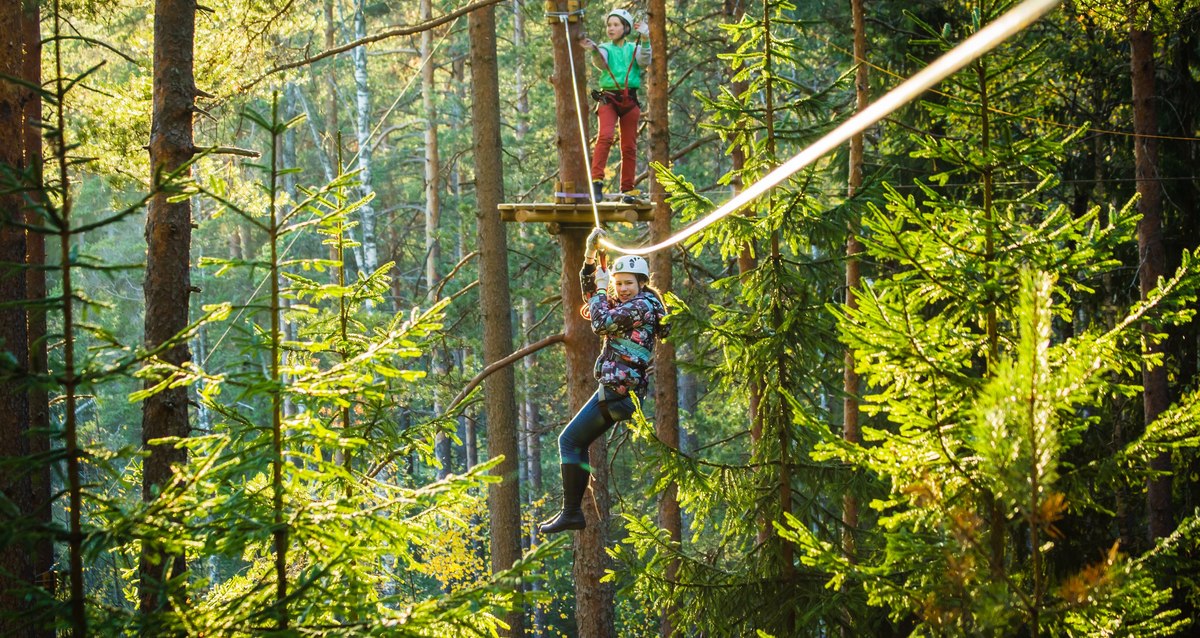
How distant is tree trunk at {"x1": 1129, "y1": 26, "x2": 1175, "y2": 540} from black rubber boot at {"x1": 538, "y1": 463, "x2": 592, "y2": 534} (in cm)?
541

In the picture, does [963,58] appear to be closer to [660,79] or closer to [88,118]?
[88,118]

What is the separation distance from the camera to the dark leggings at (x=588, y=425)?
718 cm

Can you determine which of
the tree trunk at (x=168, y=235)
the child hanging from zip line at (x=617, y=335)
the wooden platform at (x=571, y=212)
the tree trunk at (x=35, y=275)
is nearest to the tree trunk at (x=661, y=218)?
the wooden platform at (x=571, y=212)

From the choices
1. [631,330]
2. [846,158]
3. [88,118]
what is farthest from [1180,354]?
[88,118]

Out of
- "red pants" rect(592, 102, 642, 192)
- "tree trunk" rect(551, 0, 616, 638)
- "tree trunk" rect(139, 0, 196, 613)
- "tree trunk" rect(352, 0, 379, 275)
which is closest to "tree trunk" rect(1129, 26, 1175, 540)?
"red pants" rect(592, 102, 642, 192)

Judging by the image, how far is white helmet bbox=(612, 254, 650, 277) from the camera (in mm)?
6895

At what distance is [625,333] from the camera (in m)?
6.91

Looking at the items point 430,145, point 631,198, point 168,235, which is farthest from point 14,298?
point 430,145

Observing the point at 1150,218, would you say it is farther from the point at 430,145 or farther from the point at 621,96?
the point at 430,145

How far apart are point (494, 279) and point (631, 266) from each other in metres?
4.97

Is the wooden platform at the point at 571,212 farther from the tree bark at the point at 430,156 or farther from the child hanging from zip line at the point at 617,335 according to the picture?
the tree bark at the point at 430,156

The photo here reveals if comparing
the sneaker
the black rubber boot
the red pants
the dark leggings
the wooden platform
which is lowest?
the black rubber boot

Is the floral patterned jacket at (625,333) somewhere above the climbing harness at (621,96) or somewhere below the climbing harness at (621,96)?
below

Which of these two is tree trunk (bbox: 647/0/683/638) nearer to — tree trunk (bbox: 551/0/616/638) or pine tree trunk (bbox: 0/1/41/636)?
tree trunk (bbox: 551/0/616/638)
